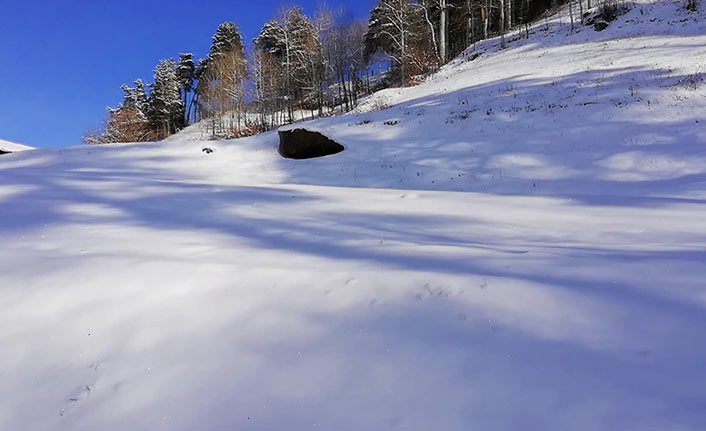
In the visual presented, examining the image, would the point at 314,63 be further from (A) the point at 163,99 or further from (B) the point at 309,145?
(B) the point at 309,145

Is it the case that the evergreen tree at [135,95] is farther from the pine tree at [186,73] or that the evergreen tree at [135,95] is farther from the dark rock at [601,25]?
the dark rock at [601,25]

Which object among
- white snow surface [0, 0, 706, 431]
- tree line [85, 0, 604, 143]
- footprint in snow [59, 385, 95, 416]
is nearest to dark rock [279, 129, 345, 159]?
white snow surface [0, 0, 706, 431]

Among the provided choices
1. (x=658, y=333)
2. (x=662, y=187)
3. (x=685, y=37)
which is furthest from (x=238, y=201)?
(x=685, y=37)

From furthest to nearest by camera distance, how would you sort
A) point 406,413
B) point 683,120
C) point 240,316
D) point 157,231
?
1. point 683,120
2. point 157,231
3. point 240,316
4. point 406,413

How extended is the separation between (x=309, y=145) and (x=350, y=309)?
1071 cm

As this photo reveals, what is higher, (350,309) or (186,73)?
(186,73)

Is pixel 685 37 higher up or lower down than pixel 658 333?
higher up

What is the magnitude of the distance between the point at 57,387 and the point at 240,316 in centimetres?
99

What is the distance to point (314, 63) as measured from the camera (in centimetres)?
3641

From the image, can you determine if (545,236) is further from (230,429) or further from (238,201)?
(238,201)

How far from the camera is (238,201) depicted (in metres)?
6.26

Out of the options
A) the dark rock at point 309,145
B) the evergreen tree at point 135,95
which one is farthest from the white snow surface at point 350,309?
the evergreen tree at point 135,95

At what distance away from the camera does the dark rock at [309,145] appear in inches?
498

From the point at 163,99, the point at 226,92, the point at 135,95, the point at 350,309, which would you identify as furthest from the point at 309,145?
the point at 135,95
